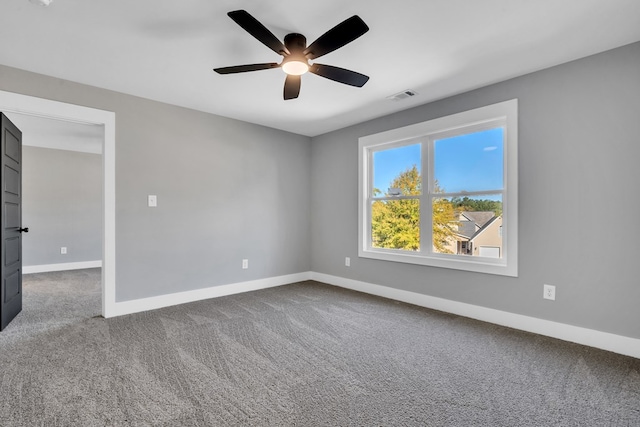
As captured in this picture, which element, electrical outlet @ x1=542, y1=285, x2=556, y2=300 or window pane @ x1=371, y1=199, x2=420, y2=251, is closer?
electrical outlet @ x1=542, y1=285, x2=556, y2=300

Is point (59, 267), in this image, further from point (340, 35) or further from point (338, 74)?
point (340, 35)

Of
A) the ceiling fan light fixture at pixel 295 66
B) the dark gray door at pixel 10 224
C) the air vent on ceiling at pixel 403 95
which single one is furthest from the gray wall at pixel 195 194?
the air vent on ceiling at pixel 403 95

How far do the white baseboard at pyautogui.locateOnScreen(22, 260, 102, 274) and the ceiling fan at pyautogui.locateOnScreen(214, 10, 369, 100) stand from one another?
594 cm

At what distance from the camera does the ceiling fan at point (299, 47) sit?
5.82ft

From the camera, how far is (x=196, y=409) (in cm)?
171

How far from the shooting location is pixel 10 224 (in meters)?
3.09

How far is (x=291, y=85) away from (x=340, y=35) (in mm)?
776

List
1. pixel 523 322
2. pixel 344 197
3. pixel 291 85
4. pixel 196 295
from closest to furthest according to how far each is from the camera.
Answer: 1. pixel 291 85
2. pixel 523 322
3. pixel 196 295
4. pixel 344 197

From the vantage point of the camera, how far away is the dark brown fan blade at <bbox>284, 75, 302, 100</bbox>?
98.1 inches

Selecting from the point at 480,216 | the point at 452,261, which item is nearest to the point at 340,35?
the point at 480,216

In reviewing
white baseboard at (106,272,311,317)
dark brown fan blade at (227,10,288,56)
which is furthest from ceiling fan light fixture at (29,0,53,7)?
white baseboard at (106,272,311,317)

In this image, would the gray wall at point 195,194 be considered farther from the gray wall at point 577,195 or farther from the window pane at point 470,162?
the gray wall at point 577,195

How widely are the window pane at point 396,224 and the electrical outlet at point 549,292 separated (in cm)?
134

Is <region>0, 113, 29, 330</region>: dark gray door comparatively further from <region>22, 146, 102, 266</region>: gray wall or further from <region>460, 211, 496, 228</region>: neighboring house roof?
<region>460, 211, 496, 228</region>: neighboring house roof
